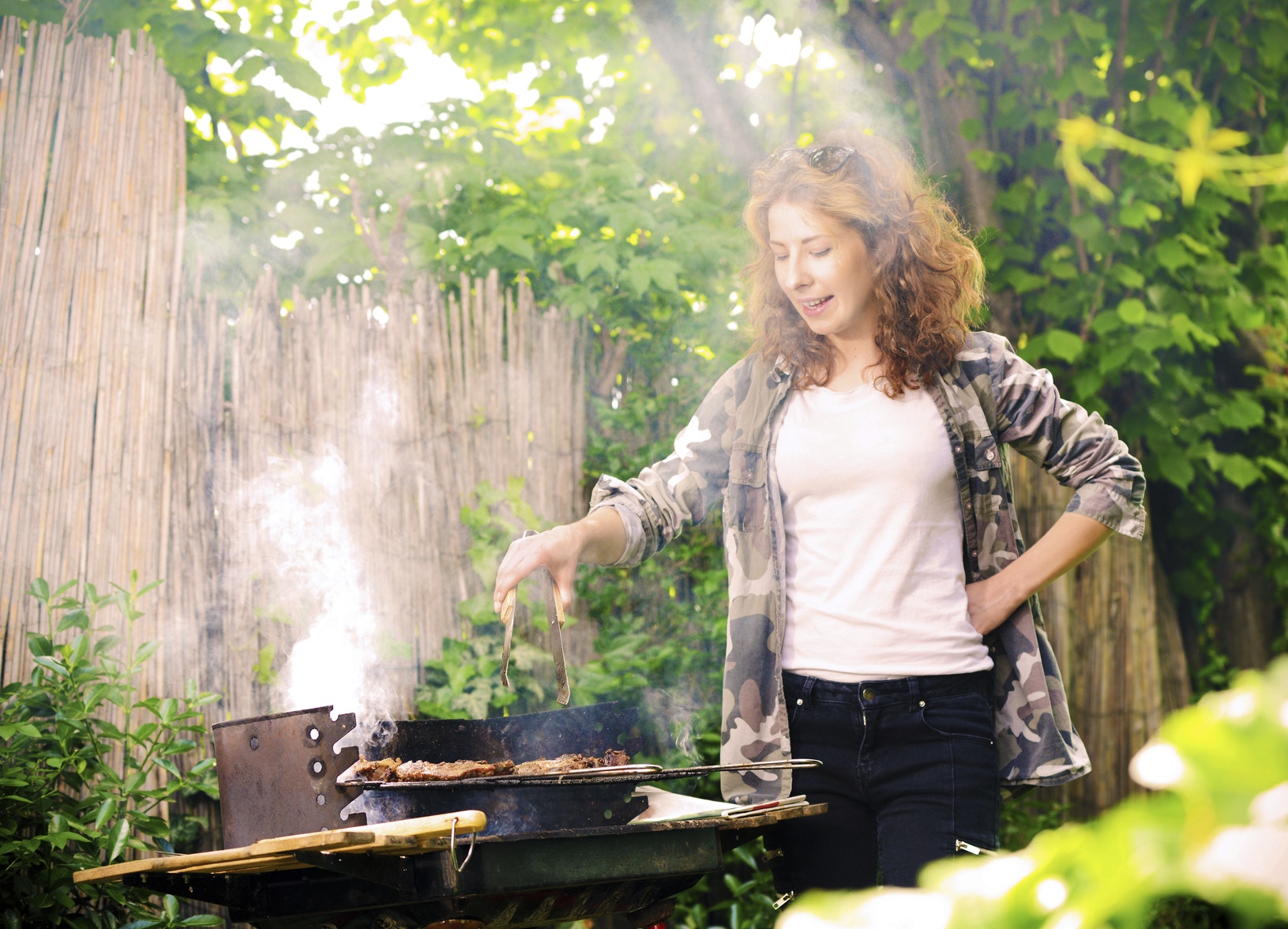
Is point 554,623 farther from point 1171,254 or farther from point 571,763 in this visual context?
point 1171,254

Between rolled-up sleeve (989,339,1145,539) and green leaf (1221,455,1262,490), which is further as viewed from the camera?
green leaf (1221,455,1262,490)

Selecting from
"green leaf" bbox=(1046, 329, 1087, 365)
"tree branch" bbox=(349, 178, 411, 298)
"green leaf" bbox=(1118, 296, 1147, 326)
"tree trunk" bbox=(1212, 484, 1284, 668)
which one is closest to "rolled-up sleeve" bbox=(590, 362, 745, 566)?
"tree branch" bbox=(349, 178, 411, 298)

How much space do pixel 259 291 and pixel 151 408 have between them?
547mm

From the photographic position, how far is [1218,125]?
16.7 feet

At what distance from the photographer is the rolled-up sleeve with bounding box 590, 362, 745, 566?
2.43 m

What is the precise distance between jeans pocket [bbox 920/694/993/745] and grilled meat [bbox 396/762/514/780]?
0.92 metres

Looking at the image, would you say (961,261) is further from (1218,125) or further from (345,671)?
(1218,125)

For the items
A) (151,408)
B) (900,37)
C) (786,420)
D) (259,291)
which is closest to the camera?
(786,420)

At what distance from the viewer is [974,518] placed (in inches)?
95.4

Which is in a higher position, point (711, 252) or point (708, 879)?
point (711, 252)

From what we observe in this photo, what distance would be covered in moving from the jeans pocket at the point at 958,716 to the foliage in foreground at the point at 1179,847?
1.84m

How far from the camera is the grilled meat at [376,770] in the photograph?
2.08 m

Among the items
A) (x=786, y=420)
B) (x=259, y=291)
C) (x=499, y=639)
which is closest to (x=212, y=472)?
(x=259, y=291)

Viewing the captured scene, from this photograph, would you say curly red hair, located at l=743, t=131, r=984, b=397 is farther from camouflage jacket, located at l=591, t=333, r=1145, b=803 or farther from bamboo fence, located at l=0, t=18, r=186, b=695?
bamboo fence, located at l=0, t=18, r=186, b=695
